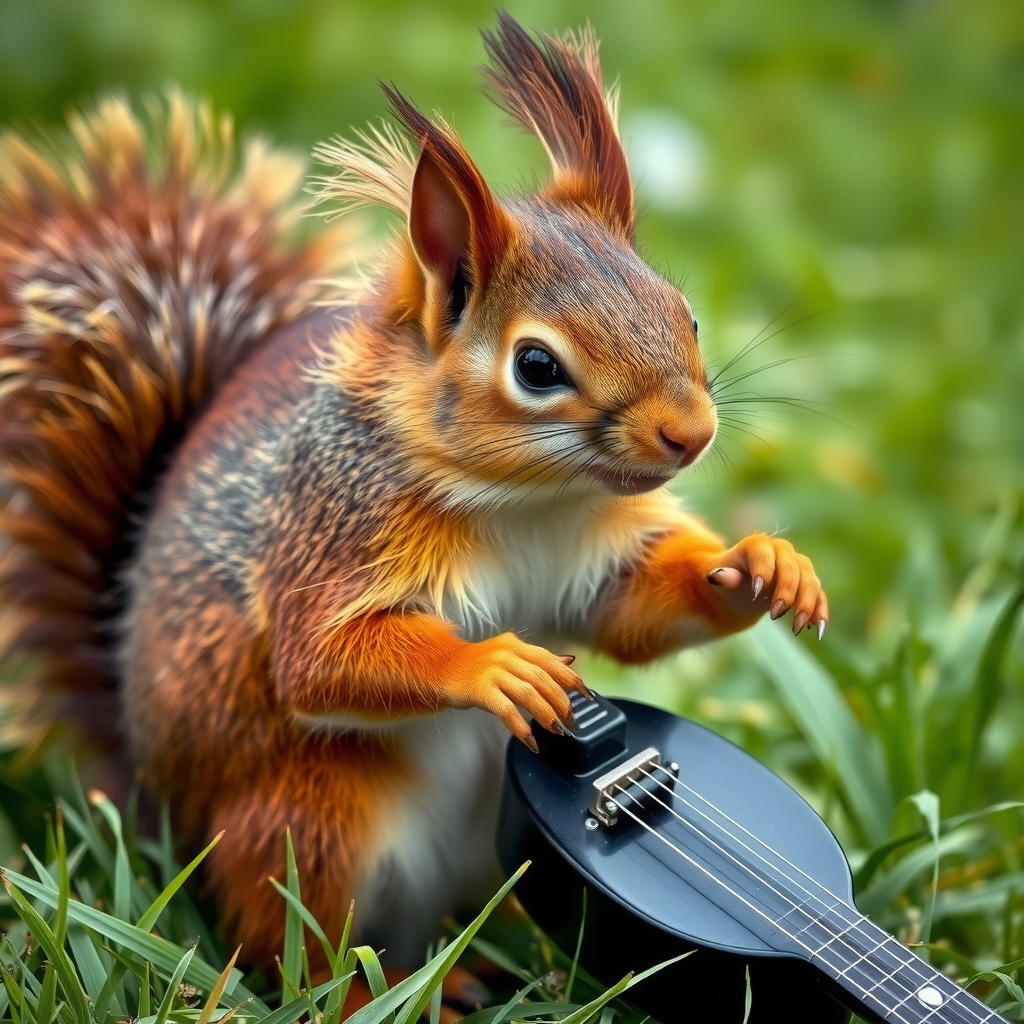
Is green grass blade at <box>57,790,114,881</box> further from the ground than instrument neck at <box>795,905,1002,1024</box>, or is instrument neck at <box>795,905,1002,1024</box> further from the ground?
instrument neck at <box>795,905,1002,1024</box>

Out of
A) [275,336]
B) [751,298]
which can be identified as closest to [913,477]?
[751,298]

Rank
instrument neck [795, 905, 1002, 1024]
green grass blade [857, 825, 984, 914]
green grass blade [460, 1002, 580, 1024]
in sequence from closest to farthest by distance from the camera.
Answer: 1. instrument neck [795, 905, 1002, 1024]
2. green grass blade [460, 1002, 580, 1024]
3. green grass blade [857, 825, 984, 914]

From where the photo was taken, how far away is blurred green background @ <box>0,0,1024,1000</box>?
1753 mm

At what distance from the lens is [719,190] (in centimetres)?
327

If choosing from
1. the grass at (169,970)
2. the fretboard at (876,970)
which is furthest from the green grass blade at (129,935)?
the fretboard at (876,970)

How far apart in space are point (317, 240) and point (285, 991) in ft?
3.58

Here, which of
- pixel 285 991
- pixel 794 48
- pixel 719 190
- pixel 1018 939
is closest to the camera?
pixel 285 991

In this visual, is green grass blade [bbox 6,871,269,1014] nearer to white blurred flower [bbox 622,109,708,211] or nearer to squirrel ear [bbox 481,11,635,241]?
squirrel ear [bbox 481,11,635,241]

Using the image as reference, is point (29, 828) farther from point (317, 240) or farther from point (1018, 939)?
point (1018, 939)

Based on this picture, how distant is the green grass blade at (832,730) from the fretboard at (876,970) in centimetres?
55

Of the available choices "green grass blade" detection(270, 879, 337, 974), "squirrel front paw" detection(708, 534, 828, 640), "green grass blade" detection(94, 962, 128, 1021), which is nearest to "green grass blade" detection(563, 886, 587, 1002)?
"green grass blade" detection(270, 879, 337, 974)

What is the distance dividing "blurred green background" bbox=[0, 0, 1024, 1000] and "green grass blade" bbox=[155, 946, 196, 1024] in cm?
81

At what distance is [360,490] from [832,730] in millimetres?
832

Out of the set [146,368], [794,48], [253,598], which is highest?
[794,48]
